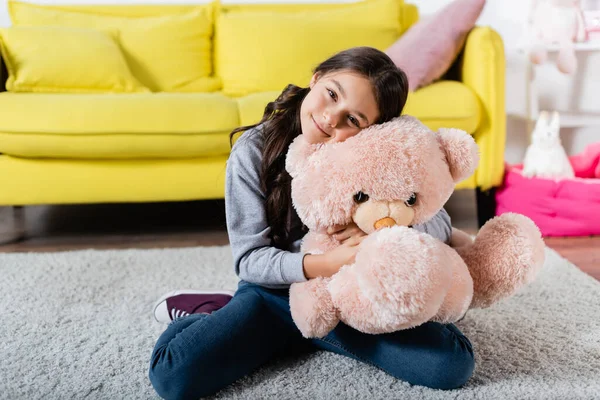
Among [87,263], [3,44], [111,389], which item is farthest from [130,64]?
[111,389]

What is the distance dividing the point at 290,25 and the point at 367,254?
1.67 metres

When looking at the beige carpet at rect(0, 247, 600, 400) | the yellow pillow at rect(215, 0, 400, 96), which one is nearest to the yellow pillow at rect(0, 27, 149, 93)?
the yellow pillow at rect(215, 0, 400, 96)

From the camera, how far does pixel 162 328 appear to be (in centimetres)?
120

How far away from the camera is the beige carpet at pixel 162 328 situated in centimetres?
93

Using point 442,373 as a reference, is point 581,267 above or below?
below

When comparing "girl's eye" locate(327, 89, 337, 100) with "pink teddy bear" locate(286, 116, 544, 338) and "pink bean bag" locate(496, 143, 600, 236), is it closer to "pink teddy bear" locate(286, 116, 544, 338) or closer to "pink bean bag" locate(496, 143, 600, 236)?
"pink teddy bear" locate(286, 116, 544, 338)

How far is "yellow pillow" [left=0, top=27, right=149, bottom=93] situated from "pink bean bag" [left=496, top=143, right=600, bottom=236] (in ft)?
4.35

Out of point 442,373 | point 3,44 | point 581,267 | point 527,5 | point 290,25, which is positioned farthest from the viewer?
point 527,5

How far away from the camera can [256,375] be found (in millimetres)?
980

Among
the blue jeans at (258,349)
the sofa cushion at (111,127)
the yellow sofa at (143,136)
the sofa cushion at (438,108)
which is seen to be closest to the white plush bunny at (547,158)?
the yellow sofa at (143,136)

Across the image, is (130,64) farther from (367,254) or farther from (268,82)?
(367,254)

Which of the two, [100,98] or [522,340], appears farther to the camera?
[100,98]

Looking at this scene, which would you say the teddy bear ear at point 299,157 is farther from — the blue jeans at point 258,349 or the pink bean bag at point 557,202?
the pink bean bag at point 557,202

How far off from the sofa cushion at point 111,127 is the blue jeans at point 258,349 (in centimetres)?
88
